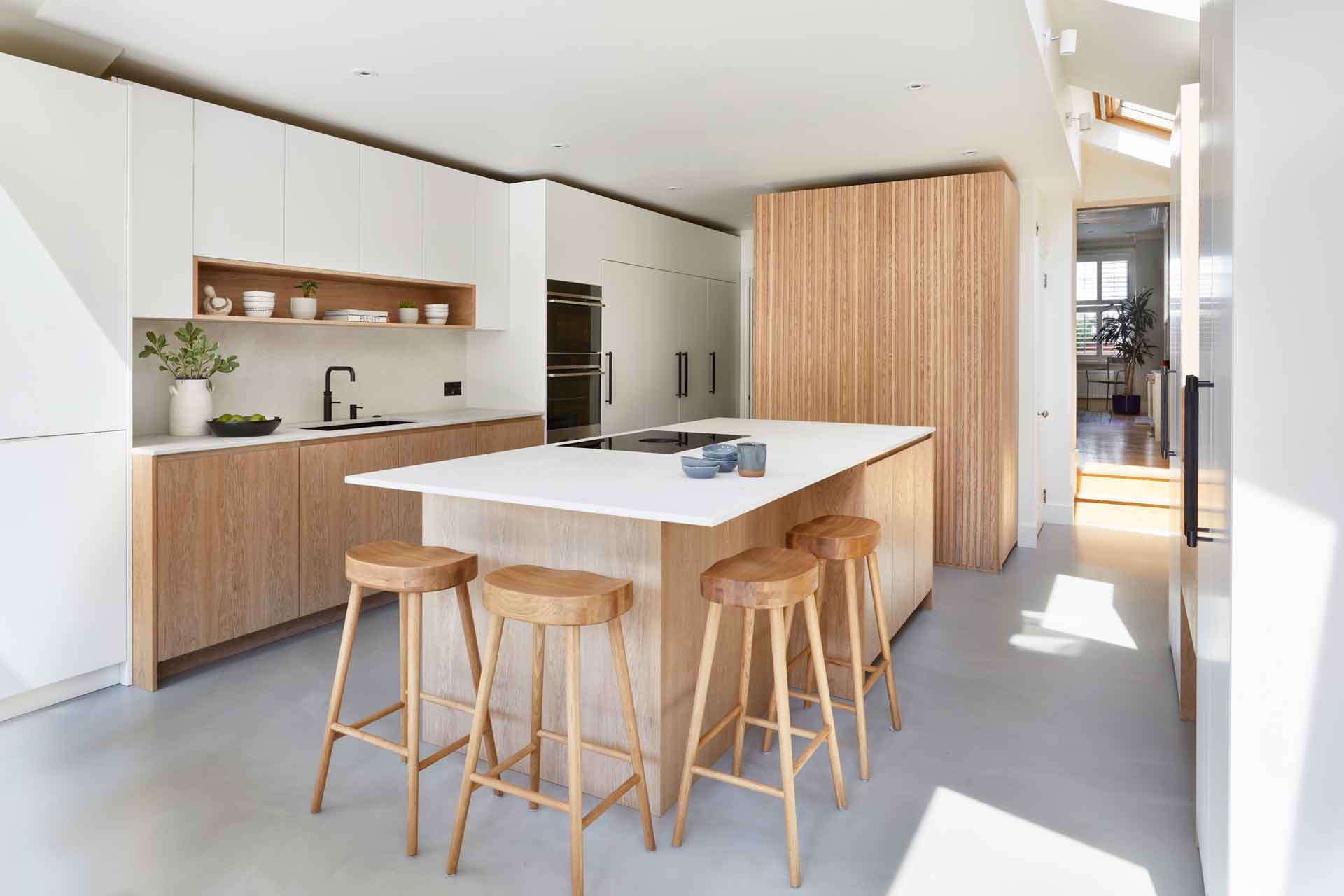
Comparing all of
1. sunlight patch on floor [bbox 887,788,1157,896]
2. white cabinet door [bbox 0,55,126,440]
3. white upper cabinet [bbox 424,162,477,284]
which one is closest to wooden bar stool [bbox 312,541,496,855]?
sunlight patch on floor [bbox 887,788,1157,896]

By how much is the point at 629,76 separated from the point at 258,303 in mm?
1953

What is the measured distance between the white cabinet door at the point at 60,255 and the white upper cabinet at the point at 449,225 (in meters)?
1.67

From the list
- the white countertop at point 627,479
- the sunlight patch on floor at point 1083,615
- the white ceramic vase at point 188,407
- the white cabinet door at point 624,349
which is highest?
the white cabinet door at point 624,349

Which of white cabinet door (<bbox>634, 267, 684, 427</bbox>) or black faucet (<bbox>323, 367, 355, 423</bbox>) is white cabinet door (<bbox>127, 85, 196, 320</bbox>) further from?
white cabinet door (<bbox>634, 267, 684, 427</bbox>)

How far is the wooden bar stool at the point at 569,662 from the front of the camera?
198 cm

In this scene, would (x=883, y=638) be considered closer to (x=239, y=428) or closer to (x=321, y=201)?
(x=239, y=428)

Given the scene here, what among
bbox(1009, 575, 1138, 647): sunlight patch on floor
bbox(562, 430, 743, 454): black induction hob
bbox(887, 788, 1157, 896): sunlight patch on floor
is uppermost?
bbox(562, 430, 743, 454): black induction hob

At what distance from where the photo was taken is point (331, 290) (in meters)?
4.57

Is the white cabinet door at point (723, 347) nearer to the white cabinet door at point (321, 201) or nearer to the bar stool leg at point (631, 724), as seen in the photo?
the white cabinet door at point (321, 201)

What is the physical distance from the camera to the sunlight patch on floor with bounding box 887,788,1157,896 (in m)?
2.01

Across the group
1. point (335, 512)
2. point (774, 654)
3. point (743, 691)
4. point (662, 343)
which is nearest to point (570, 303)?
point (662, 343)

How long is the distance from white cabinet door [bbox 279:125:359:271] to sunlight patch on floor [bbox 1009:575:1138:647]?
364 cm

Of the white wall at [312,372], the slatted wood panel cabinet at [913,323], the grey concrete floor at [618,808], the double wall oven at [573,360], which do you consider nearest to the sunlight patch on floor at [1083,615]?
the grey concrete floor at [618,808]

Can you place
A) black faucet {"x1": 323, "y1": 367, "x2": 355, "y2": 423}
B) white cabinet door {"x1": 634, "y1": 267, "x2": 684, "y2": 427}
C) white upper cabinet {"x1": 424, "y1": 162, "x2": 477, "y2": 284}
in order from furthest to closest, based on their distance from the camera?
white cabinet door {"x1": 634, "y1": 267, "x2": 684, "y2": 427}, white upper cabinet {"x1": 424, "y1": 162, "x2": 477, "y2": 284}, black faucet {"x1": 323, "y1": 367, "x2": 355, "y2": 423}
